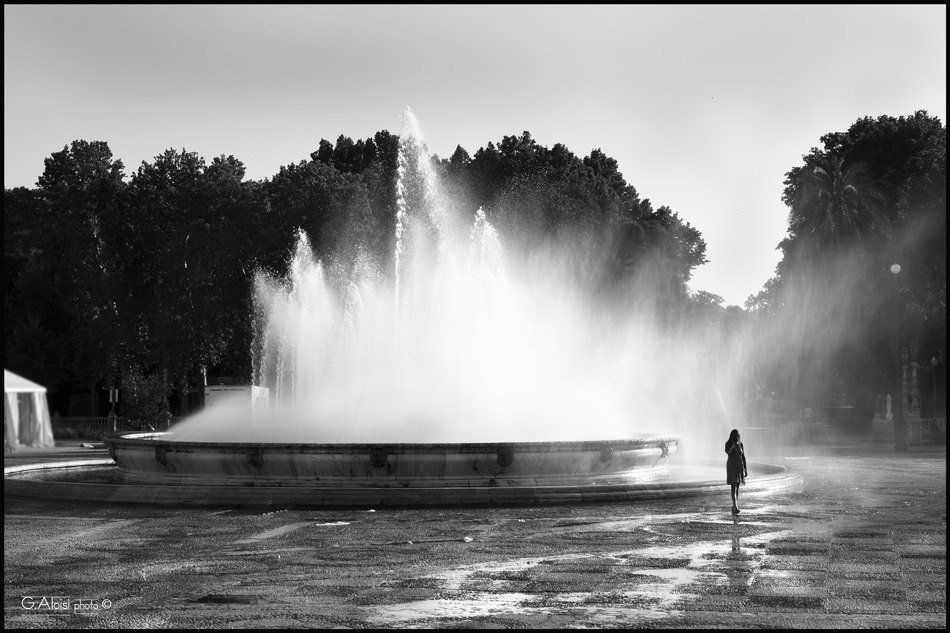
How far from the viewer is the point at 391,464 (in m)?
18.7

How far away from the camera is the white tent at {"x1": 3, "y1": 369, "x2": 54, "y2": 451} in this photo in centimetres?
659

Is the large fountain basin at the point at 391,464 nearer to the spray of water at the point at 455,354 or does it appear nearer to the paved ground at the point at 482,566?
the paved ground at the point at 482,566

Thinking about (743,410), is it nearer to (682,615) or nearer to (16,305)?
(16,305)

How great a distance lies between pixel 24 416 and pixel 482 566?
19.9 ft

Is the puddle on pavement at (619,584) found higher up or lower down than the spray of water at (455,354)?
lower down

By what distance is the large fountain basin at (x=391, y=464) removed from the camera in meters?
18.7

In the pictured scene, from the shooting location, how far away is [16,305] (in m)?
16.8

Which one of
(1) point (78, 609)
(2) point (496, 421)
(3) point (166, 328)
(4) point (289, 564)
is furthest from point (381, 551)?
(3) point (166, 328)

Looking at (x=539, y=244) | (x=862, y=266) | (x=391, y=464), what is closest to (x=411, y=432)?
(x=391, y=464)

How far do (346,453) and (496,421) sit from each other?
5.66 meters

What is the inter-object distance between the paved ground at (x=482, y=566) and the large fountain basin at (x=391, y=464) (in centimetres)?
147

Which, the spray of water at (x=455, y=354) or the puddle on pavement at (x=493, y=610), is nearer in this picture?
the puddle on pavement at (x=493, y=610)

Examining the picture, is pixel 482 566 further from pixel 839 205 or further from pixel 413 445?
pixel 839 205

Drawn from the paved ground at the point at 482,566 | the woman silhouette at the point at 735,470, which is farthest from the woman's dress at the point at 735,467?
the paved ground at the point at 482,566
